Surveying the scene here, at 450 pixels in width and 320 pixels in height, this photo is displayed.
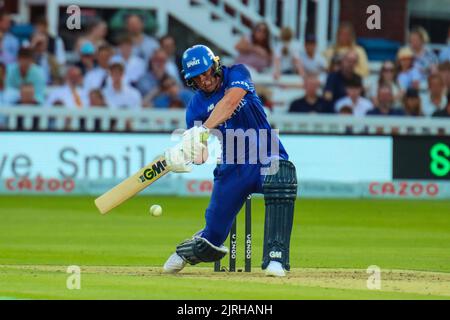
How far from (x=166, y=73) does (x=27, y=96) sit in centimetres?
245

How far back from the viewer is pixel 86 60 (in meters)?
23.5

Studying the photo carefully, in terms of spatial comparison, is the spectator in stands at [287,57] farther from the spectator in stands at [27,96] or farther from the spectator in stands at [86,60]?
the spectator in stands at [27,96]

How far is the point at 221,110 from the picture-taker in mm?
11203

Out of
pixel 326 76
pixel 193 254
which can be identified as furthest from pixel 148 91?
pixel 193 254

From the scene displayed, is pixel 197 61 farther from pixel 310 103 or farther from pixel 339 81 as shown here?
pixel 339 81

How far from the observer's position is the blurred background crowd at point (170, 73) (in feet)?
75.2

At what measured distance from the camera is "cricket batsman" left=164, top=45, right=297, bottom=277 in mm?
11273

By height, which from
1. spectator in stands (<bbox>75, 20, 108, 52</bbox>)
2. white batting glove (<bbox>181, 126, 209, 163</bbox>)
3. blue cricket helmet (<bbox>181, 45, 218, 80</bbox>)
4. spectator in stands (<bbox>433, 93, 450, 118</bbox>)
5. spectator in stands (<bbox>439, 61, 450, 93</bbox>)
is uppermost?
spectator in stands (<bbox>75, 20, 108, 52</bbox>)

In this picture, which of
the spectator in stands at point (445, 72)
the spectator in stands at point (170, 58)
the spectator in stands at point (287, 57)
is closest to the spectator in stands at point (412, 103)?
the spectator in stands at point (445, 72)

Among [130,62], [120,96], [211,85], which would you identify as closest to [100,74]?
[120,96]

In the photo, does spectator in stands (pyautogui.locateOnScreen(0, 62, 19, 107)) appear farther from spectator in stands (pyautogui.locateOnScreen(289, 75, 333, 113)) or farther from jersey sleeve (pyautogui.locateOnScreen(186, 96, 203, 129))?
jersey sleeve (pyautogui.locateOnScreen(186, 96, 203, 129))

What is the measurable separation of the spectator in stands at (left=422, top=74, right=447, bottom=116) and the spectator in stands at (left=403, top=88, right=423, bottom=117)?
30cm

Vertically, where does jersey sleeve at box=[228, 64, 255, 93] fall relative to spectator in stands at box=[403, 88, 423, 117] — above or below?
above

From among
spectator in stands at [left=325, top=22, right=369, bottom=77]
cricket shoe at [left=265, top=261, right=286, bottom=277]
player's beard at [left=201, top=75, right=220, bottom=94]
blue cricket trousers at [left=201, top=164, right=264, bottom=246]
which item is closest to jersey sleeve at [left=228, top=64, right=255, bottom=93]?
player's beard at [left=201, top=75, right=220, bottom=94]
